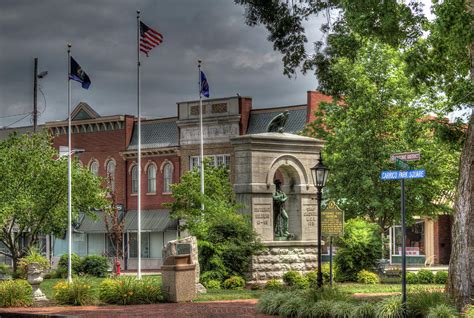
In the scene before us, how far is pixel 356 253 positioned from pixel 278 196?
12.0 feet

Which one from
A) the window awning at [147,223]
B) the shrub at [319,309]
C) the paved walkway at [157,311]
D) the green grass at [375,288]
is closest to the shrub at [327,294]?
the shrub at [319,309]

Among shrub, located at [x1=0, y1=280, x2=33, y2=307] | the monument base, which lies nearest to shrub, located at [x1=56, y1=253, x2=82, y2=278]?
the monument base

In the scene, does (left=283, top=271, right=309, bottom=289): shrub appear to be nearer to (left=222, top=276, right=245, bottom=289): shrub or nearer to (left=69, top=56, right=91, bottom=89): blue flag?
(left=222, top=276, right=245, bottom=289): shrub

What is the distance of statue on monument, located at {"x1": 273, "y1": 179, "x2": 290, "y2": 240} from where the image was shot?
32.8 metres

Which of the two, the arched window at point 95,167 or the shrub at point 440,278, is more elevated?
the arched window at point 95,167

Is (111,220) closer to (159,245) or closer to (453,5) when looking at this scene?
(159,245)

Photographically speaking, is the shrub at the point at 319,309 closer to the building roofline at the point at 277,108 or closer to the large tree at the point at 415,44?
the large tree at the point at 415,44

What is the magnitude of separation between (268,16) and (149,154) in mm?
38888

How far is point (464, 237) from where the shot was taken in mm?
20188

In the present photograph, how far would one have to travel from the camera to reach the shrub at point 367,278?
33156mm

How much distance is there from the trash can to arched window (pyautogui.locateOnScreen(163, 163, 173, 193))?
124ft

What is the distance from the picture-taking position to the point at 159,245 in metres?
63.6

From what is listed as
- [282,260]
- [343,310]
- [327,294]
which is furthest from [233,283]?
[343,310]

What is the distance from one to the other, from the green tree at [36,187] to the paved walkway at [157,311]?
19771 millimetres
